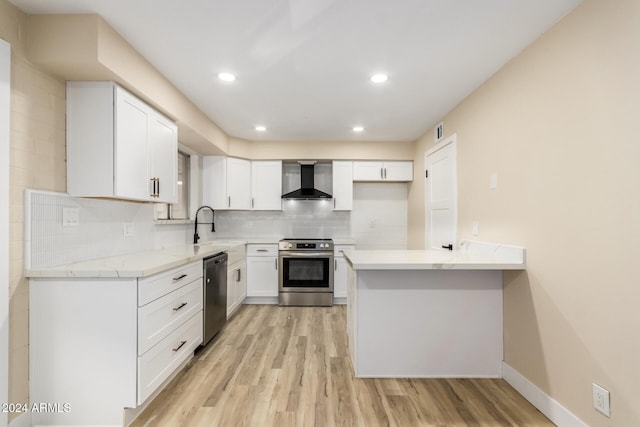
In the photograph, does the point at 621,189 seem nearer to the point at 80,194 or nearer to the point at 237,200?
the point at 80,194

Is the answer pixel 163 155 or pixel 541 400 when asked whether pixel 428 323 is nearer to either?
pixel 541 400

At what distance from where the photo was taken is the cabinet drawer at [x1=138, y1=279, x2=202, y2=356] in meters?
1.89

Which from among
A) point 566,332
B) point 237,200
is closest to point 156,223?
point 237,200

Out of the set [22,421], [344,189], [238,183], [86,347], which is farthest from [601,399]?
[238,183]

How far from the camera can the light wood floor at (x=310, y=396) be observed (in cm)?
191

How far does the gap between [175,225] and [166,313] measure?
1.75 meters

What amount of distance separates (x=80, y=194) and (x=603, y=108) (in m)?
3.02

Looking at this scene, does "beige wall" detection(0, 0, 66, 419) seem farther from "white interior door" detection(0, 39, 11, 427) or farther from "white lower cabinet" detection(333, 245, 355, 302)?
"white lower cabinet" detection(333, 245, 355, 302)

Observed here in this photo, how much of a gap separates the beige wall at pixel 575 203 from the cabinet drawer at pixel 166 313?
2413 mm

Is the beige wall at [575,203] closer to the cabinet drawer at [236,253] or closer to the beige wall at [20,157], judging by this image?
the cabinet drawer at [236,253]

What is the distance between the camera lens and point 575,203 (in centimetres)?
173

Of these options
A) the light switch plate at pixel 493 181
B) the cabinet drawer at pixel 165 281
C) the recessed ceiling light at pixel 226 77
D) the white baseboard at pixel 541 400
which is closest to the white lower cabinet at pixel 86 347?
the cabinet drawer at pixel 165 281

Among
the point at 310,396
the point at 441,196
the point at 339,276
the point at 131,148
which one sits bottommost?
the point at 310,396

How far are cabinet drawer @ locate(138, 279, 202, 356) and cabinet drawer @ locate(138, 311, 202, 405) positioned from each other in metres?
0.05
